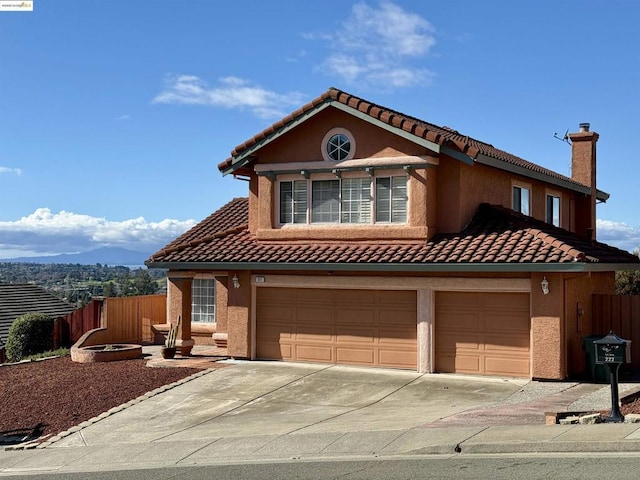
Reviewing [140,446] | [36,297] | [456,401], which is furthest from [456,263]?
[36,297]

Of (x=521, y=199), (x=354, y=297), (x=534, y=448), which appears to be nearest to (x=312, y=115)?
(x=354, y=297)

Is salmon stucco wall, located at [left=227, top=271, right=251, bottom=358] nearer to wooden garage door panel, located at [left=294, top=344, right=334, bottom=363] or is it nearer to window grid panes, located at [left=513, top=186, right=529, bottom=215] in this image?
wooden garage door panel, located at [left=294, top=344, right=334, bottom=363]

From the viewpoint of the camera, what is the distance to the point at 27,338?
26297 millimetres

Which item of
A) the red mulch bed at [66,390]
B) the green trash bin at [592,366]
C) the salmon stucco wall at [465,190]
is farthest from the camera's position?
the salmon stucco wall at [465,190]

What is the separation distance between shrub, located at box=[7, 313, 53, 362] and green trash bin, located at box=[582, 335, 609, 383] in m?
17.7

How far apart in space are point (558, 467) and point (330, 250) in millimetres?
10779

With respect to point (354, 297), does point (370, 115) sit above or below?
above

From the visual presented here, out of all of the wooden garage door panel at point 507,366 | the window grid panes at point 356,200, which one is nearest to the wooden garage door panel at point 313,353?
the window grid panes at point 356,200

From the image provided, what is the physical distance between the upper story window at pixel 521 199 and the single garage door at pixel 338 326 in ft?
17.5

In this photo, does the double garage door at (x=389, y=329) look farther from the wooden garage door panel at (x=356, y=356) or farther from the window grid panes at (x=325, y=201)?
the window grid panes at (x=325, y=201)

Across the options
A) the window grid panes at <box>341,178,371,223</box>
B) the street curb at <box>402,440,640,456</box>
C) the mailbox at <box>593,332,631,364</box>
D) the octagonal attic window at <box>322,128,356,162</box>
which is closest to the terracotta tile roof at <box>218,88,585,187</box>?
the octagonal attic window at <box>322,128,356,162</box>

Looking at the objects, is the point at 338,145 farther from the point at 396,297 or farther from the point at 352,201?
the point at 396,297

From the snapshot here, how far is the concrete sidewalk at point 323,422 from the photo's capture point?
11281 mm

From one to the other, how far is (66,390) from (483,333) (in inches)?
376
